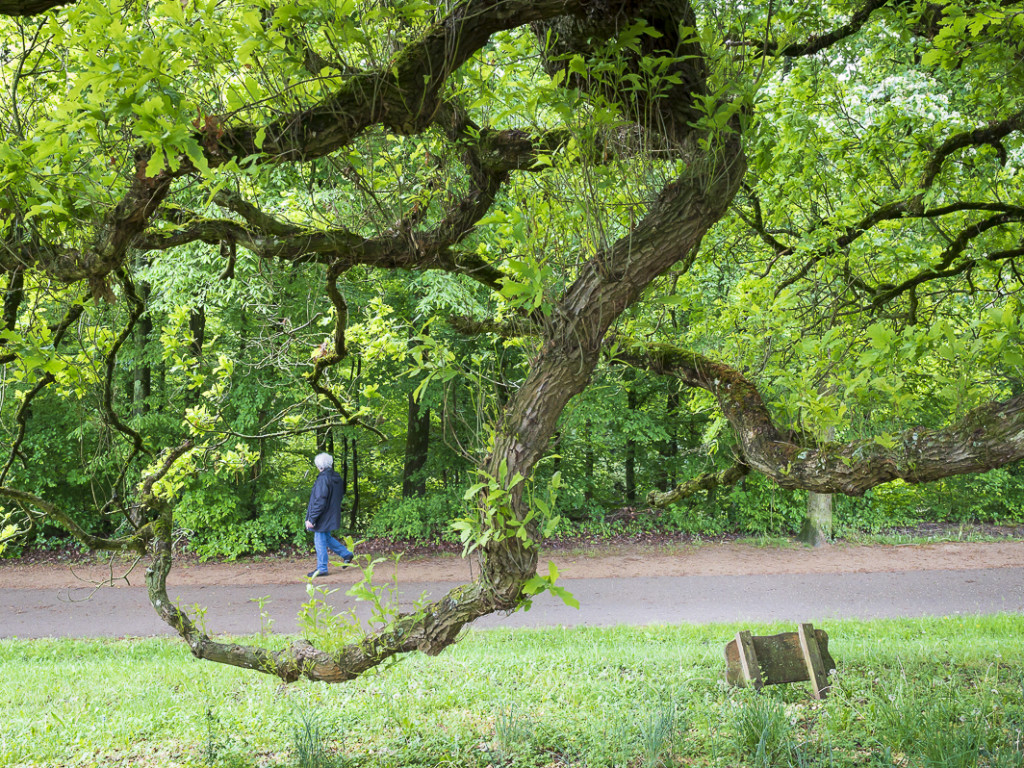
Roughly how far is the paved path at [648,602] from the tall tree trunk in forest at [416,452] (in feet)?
13.1

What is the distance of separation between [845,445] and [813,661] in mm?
1698

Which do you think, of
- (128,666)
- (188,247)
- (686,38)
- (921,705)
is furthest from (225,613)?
(686,38)

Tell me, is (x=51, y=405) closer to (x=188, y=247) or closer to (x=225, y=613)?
(x=188, y=247)

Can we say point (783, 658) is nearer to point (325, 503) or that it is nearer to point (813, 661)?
point (813, 661)

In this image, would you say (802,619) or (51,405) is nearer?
(802,619)

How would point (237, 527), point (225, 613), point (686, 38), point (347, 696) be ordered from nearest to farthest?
point (686, 38) < point (347, 696) < point (225, 613) < point (237, 527)

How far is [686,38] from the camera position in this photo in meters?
2.81

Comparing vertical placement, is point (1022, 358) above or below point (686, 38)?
below

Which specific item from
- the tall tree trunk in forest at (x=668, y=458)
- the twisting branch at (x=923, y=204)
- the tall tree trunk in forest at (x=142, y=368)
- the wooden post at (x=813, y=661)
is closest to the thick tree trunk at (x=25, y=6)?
the twisting branch at (x=923, y=204)

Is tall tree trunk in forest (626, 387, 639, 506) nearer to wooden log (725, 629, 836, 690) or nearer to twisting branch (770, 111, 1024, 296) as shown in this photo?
twisting branch (770, 111, 1024, 296)

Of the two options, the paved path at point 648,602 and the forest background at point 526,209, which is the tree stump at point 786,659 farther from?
the paved path at point 648,602

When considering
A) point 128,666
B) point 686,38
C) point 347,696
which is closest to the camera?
point 686,38

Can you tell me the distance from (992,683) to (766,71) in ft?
14.8

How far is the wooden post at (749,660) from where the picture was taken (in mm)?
5066
